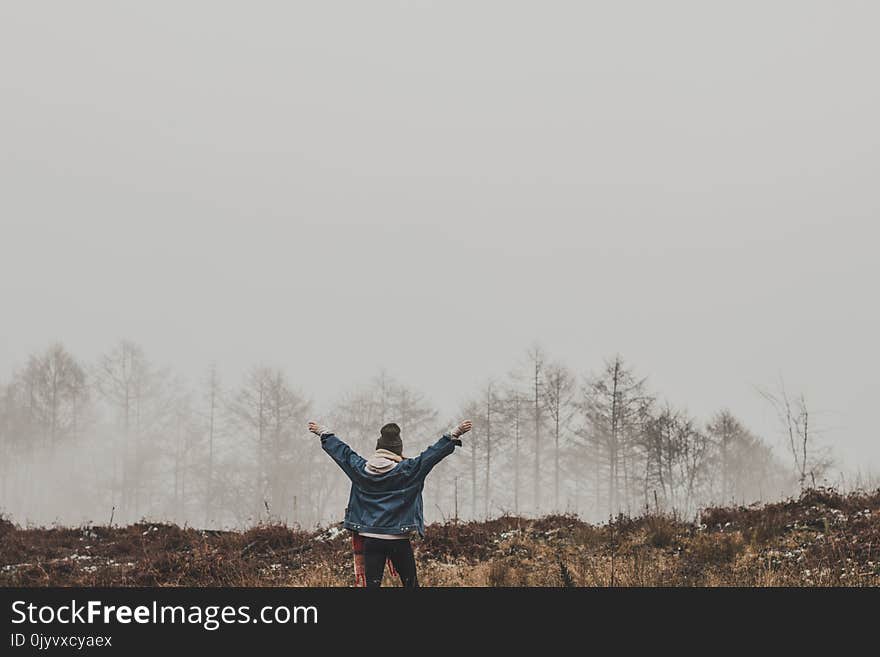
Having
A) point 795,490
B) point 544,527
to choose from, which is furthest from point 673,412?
point 544,527

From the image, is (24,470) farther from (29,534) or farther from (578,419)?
(29,534)

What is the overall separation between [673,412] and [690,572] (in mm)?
41260

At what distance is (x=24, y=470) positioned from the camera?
59906 millimetres

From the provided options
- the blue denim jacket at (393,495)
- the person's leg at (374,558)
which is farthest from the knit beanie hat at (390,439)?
the person's leg at (374,558)

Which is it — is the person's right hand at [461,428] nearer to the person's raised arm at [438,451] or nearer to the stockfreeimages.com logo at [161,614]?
the person's raised arm at [438,451]

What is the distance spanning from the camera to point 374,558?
28.2 feet

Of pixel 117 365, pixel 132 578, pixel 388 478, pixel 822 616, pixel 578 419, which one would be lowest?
pixel 132 578

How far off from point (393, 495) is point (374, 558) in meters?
0.71

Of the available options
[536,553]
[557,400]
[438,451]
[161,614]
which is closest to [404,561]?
[438,451]

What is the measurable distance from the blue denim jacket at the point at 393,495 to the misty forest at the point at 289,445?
4005 centimetres

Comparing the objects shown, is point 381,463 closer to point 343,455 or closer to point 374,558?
point 343,455

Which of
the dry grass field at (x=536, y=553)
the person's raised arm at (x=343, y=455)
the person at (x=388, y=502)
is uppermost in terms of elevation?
the person's raised arm at (x=343, y=455)

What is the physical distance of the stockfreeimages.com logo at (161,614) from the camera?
563 cm

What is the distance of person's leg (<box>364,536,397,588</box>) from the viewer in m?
8.55
